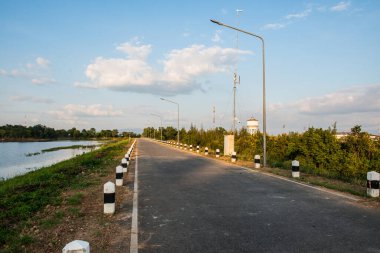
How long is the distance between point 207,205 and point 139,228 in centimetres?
238

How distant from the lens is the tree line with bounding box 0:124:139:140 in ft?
435

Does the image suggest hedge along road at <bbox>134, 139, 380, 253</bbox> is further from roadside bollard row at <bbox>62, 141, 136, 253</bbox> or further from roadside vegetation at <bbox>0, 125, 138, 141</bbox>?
roadside vegetation at <bbox>0, 125, 138, 141</bbox>

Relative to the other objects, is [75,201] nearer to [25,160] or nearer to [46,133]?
[25,160]

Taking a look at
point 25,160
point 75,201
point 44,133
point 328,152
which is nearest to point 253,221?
point 75,201

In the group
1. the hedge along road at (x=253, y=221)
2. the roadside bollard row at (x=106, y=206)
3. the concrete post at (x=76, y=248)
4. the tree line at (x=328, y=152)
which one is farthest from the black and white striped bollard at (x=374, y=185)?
the concrete post at (x=76, y=248)

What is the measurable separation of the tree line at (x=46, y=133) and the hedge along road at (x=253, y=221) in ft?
445

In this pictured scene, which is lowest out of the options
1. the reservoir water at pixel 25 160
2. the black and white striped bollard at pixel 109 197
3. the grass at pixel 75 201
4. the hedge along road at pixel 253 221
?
the reservoir water at pixel 25 160

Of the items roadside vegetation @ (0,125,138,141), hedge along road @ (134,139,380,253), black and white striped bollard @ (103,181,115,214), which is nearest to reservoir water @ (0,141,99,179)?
black and white striped bollard @ (103,181,115,214)

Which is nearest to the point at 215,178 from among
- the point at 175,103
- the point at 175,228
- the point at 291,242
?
the point at 175,228

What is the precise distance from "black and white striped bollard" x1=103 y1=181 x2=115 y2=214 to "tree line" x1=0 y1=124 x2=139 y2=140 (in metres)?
137

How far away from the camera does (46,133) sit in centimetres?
15125

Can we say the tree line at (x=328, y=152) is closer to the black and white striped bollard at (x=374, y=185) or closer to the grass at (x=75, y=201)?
the black and white striped bollard at (x=374, y=185)

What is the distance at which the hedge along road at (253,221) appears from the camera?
5.09 metres

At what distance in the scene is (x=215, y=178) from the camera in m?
13.3
